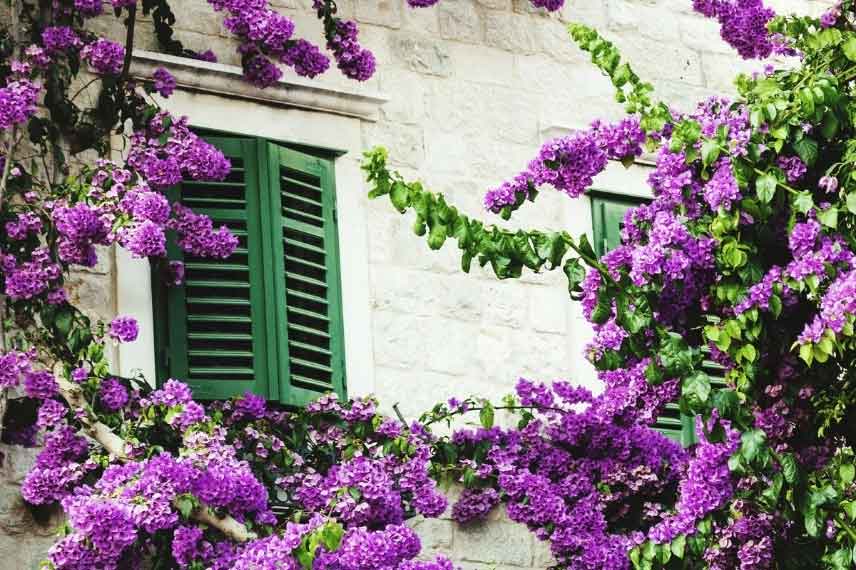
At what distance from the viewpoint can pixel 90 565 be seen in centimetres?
853

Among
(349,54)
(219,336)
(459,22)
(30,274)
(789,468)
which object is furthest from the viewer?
(459,22)

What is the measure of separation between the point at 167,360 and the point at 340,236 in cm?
103

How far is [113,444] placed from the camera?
9109 mm

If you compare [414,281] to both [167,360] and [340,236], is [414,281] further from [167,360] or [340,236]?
[167,360]

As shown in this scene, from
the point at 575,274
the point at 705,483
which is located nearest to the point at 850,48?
the point at 575,274

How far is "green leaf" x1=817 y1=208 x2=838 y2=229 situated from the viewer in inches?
333

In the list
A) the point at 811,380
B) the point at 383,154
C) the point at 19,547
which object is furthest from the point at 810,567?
the point at 19,547

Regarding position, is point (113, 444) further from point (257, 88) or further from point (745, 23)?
point (745, 23)

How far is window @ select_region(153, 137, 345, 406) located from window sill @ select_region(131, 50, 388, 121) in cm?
23

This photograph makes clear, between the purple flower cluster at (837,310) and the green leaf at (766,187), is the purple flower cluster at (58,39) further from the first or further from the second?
the purple flower cluster at (837,310)

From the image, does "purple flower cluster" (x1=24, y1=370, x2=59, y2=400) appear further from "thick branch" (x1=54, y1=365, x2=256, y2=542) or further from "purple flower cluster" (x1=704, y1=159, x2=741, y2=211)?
"purple flower cluster" (x1=704, y1=159, x2=741, y2=211)

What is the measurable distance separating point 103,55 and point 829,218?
3.05 m

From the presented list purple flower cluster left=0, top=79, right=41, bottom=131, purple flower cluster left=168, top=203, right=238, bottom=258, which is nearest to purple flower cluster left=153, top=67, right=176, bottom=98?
purple flower cluster left=168, top=203, right=238, bottom=258

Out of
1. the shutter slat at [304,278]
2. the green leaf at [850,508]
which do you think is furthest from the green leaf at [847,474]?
the shutter slat at [304,278]
